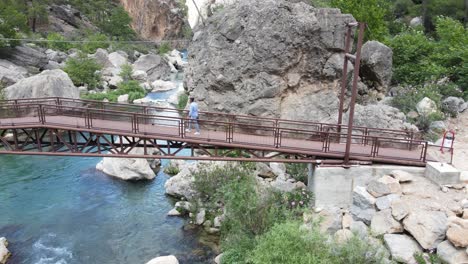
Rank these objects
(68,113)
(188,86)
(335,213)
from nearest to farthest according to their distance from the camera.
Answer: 1. (335,213)
2. (68,113)
3. (188,86)

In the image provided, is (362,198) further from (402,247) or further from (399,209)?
(402,247)

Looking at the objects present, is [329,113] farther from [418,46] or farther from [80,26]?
[80,26]

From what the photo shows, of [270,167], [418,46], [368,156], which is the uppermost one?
[418,46]

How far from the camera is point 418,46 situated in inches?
1294

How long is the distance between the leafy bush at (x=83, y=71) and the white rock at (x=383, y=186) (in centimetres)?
3778

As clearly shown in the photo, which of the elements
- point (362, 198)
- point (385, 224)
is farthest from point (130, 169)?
point (385, 224)

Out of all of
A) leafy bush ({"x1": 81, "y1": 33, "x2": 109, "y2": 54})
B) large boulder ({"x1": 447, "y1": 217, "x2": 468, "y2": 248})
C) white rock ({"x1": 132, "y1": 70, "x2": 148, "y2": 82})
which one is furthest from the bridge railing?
leafy bush ({"x1": 81, "y1": 33, "x2": 109, "y2": 54})

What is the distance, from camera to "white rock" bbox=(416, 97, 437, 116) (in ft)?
80.4

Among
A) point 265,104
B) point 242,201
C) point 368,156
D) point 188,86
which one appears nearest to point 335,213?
point 368,156

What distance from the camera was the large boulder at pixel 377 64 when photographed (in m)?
28.9

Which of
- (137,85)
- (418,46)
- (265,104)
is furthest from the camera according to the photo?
(137,85)

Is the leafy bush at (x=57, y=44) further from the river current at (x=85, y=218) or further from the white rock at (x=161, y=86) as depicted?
the river current at (x=85, y=218)

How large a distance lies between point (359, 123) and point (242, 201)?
9.82m

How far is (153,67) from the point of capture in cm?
5828
